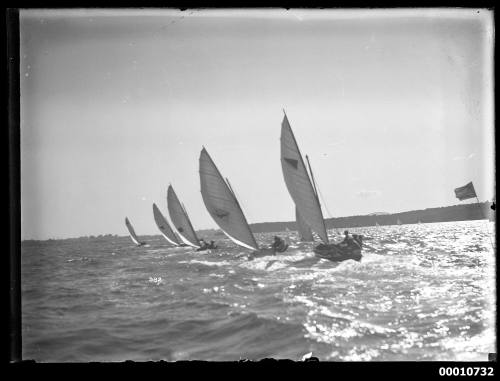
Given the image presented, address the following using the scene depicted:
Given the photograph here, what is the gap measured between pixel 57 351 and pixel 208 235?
6.00 feet

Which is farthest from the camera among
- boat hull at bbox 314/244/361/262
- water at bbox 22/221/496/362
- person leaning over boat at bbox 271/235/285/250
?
boat hull at bbox 314/244/361/262

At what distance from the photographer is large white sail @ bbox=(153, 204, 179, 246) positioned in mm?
4195

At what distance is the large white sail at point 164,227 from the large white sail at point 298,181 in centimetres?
125

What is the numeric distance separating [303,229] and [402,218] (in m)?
0.99

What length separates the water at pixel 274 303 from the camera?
4.01 metres

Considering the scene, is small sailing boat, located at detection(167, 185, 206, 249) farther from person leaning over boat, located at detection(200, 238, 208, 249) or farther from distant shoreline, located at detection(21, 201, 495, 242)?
distant shoreline, located at detection(21, 201, 495, 242)

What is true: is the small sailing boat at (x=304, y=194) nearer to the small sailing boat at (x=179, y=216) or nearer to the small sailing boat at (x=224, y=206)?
the small sailing boat at (x=224, y=206)

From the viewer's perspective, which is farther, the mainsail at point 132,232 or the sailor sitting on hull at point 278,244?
the mainsail at point 132,232

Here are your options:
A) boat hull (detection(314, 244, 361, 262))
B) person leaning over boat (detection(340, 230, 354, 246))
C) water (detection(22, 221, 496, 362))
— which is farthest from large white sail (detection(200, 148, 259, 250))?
person leaning over boat (detection(340, 230, 354, 246))

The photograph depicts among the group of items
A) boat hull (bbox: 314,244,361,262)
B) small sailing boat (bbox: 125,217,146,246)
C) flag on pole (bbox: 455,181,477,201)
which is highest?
flag on pole (bbox: 455,181,477,201)

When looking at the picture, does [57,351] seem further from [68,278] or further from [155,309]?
[155,309]

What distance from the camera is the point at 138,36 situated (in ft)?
13.7

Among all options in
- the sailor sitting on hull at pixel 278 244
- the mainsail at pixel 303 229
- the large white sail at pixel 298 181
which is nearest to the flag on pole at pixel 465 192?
the large white sail at pixel 298 181
